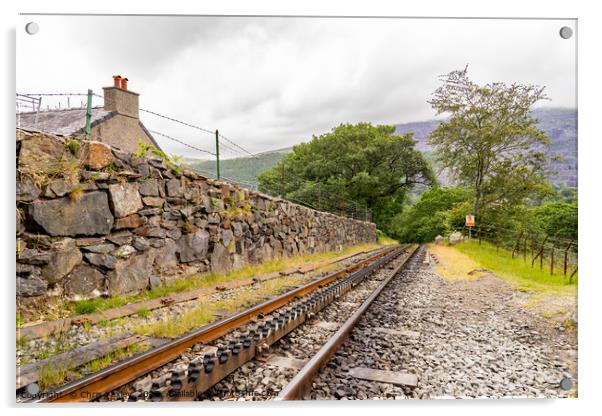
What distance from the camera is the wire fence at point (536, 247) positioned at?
11.3 ft

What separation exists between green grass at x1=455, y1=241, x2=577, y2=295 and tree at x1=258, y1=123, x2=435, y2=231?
138cm

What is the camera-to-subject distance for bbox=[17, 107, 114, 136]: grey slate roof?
3301mm

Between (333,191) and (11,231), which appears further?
(333,191)

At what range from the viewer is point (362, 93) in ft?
13.6

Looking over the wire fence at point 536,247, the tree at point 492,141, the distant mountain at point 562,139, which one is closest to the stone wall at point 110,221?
the tree at point 492,141

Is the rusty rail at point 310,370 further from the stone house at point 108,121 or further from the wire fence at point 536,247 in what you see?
the stone house at point 108,121

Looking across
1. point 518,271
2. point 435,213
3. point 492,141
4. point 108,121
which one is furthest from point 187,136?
point 518,271

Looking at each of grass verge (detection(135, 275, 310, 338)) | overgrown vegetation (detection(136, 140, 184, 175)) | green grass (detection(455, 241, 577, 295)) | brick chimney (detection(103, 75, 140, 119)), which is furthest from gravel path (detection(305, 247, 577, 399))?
overgrown vegetation (detection(136, 140, 184, 175))

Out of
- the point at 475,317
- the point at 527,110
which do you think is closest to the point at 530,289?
the point at 475,317

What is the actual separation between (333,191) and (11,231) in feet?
25.1

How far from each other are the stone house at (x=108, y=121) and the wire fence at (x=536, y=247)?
4.25 metres

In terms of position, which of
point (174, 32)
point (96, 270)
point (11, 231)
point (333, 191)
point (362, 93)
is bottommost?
point (96, 270)

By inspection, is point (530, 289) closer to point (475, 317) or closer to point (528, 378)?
point (475, 317)

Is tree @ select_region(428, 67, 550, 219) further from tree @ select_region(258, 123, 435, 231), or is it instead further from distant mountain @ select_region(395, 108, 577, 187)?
tree @ select_region(258, 123, 435, 231)
